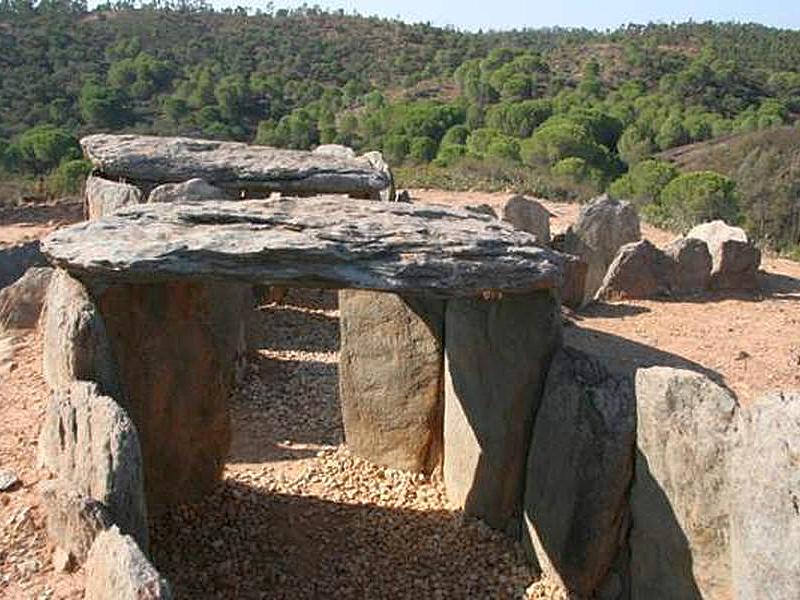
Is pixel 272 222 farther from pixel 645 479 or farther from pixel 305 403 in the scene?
pixel 305 403

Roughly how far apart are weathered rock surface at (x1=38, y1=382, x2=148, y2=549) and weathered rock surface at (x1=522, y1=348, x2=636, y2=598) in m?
2.16

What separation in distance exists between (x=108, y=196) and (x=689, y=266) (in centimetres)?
623

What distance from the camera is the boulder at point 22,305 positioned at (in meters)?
6.78

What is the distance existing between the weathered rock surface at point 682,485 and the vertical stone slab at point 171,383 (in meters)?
2.60

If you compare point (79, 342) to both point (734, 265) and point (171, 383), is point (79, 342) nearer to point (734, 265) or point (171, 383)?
point (171, 383)

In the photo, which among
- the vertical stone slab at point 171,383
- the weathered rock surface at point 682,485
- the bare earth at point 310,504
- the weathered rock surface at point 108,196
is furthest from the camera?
the weathered rock surface at point 108,196

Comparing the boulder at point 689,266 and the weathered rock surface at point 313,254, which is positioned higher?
the weathered rock surface at point 313,254

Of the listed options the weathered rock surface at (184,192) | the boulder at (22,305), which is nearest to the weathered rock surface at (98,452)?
the boulder at (22,305)

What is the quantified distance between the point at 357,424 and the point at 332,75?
109ft

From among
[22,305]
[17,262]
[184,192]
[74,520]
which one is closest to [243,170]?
[184,192]

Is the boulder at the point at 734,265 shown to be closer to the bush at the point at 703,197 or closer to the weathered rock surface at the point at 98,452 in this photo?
the bush at the point at 703,197

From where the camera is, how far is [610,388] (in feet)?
15.1

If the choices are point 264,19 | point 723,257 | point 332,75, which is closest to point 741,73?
point 332,75

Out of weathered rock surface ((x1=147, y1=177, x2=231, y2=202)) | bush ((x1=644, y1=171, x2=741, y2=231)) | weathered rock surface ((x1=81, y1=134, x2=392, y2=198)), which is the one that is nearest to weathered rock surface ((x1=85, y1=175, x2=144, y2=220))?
weathered rock surface ((x1=81, y1=134, x2=392, y2=198))
